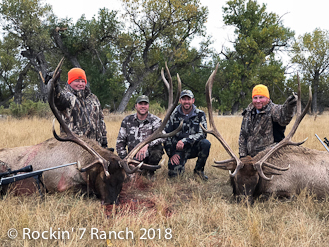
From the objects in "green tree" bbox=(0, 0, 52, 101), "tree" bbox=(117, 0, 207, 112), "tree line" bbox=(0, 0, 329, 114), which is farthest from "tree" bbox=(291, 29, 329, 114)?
"green tree" bbox=(0, 0, 52, 101)

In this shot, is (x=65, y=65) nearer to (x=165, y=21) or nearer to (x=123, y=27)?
(x=123, y=27)

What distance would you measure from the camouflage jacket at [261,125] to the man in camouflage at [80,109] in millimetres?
2804

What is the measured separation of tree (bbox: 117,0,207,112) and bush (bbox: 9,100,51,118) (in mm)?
6025

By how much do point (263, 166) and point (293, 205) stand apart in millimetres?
655

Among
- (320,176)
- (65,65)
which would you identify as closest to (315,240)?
(320,176)

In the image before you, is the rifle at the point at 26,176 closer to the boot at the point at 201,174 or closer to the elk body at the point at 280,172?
the elk body at the point at 280,172

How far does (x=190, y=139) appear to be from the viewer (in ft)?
17.5

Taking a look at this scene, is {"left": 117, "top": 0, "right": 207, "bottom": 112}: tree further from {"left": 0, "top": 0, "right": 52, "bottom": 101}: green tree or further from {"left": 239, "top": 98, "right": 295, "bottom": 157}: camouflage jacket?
{"left": 239, "top": 98, "right": 295, "bottom": 157}: camouflage jacket

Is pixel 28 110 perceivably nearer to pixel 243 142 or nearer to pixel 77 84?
pixel 77 84

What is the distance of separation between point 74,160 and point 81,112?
990mm

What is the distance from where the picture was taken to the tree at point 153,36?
17906 mm

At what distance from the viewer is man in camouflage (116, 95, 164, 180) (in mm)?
5133

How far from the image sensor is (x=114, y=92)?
25609 mm

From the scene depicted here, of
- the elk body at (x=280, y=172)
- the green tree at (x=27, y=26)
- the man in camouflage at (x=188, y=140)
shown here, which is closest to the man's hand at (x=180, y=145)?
the man in camouflage at (x=188, y=140)
